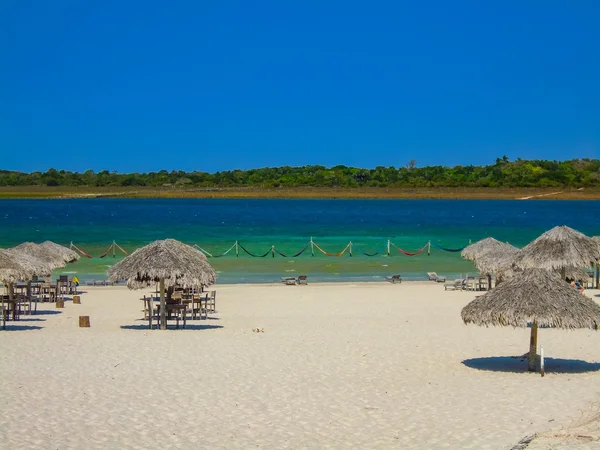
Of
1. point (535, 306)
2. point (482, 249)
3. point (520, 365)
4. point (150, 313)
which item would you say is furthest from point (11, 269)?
point (482, 249)

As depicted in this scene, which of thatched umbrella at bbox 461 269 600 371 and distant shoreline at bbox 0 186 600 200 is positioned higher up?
distant shoreline at bbox 0 186 600 200

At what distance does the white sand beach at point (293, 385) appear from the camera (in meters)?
10.1

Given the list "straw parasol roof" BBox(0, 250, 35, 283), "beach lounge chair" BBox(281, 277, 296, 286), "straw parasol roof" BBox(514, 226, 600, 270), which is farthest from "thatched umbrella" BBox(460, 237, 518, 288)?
"straw parasol roof" BBox(0, 250, 35, 283)

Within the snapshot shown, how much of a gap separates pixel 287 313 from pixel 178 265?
15.7ft

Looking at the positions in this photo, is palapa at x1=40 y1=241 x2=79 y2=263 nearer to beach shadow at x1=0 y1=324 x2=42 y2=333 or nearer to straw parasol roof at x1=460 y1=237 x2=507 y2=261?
beach shadow at x1=0 y1=324 x2=42 y2=333

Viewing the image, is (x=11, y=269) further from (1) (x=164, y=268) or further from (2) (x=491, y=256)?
(2) (x=491, y=256)

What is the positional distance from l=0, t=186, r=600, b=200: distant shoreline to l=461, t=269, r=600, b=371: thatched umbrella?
157 metres

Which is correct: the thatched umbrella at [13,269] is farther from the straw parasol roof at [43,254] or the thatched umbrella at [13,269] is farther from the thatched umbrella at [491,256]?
the thatched umbrella at [491,256]

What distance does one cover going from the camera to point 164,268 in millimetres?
17812

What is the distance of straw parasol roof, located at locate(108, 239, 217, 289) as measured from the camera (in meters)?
17.9

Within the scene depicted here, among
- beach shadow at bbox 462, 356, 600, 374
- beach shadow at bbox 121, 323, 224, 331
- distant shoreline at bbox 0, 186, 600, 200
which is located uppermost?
distant shoreline at bbox 0, 186, 600, 200

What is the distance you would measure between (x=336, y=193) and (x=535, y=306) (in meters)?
172

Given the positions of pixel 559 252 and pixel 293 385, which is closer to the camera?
pixel 293 385

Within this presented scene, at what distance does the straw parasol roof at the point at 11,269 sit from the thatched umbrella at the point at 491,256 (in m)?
13.0
